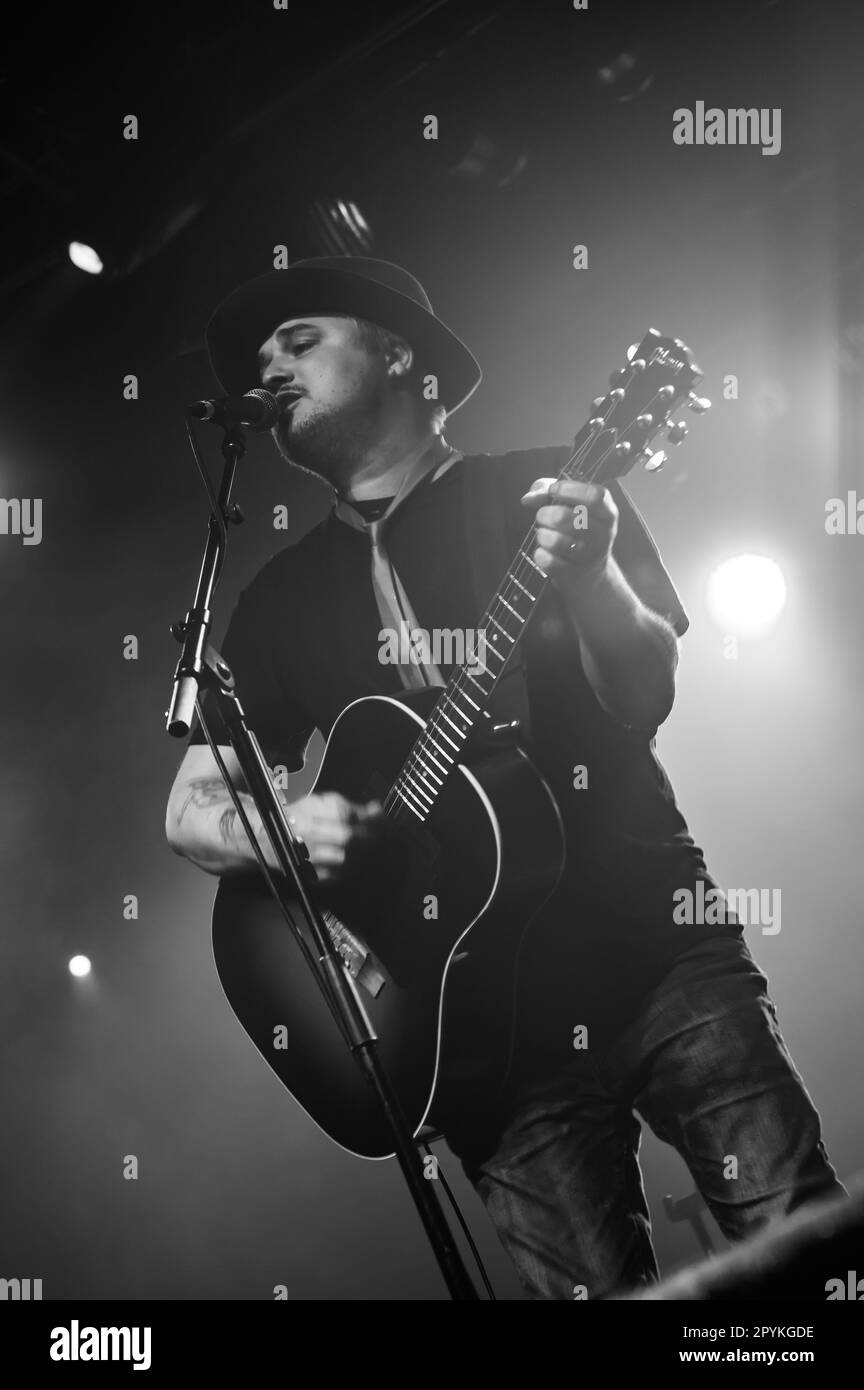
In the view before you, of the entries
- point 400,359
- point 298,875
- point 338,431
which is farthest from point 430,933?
point 400,359

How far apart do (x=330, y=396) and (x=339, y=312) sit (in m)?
0.21

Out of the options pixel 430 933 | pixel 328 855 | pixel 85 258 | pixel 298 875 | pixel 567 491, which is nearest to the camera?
pixel 298 875

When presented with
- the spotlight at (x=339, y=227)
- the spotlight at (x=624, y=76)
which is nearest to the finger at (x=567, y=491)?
the spotlight at (x=339, y=227)

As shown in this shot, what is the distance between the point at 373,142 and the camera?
229cm

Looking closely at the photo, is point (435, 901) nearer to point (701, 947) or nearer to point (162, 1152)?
point (701, 947)

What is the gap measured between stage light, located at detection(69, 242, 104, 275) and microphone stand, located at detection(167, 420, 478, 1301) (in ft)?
2.91

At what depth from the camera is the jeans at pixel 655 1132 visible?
5.56 ft

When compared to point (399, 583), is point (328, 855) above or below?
below

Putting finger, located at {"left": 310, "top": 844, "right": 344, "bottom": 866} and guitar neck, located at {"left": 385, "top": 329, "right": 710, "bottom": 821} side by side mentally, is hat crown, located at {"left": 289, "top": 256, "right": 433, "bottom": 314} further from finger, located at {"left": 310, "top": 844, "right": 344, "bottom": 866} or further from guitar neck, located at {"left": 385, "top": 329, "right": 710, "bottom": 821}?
finger, located at {"left": 310, "top": 844, "right": 344, "bottom": 866}

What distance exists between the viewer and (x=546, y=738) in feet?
6.24

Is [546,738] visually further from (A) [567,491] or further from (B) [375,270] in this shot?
(B) [375,270]

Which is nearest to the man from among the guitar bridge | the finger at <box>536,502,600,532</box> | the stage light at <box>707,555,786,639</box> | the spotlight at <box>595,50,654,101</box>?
the finger at <box>536,502,600,532</box>

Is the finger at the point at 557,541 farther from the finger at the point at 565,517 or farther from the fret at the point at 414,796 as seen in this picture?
the fret at the point at 414,796

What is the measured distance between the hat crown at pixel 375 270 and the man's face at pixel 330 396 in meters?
0.12
